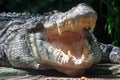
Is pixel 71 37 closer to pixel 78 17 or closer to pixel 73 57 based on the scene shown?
pixel 73 57

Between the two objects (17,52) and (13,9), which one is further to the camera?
(13,9)

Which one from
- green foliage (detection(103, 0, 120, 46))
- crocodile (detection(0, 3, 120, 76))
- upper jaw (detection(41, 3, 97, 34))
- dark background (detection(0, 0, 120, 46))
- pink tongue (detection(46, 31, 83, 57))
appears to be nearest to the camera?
upper jaw (detection(41, 3, 97, 34))

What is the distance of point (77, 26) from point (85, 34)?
22cm

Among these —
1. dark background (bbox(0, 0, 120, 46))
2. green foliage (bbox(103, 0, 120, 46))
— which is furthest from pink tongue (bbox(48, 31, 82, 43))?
dark background (bbox(0, 0, 120, 46))

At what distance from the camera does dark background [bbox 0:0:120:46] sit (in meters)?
6.50

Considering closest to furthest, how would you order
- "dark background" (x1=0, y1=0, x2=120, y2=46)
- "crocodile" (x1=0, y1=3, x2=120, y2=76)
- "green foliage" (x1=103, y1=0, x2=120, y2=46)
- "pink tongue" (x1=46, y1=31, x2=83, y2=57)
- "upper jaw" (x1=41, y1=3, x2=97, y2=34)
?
"upper jaw" (x1=41, y1=3, x2=97, y2=34) < "crocodile" (x1=0, y1=3, x2=120, y2=76) < "pink tongue" (x1=46, y1=31, x2=83, y2=57) < "green foliage" (x1=103, y1=0, x2=120, y2=46) < "dark background" (x1=0, y1=0, x2=120, y2=46)

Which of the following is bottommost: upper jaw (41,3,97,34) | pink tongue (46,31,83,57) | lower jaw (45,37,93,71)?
lower jaw (45,37,93,71)

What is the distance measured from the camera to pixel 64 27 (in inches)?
141

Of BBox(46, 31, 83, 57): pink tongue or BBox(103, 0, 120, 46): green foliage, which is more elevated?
BBox(103, 0, 120, 46): green foliage

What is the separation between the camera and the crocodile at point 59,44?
3.50 metres

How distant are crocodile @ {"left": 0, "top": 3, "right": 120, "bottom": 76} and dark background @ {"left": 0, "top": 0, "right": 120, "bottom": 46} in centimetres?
239

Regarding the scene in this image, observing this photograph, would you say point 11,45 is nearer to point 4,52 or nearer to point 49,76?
point 4,52

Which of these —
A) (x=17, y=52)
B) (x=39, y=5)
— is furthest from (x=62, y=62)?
(x=39, y=5)

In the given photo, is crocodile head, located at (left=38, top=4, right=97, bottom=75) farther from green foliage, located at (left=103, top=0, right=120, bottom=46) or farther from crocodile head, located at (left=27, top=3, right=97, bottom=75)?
green foliage, located at (left=103, top=0, right=120, bottom=46)
